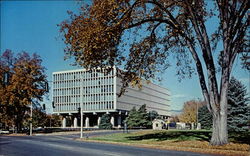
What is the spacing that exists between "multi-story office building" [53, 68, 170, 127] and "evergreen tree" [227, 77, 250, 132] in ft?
200

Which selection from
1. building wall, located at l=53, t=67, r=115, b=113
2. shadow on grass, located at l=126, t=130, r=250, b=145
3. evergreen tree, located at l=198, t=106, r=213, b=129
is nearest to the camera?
shadow on grass, located at l=126, t=130, r=250, b=145

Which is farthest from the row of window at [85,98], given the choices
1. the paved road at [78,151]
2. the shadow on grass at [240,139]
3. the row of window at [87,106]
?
the paved road at [78,151]

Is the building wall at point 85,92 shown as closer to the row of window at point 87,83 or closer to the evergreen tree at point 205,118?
the row of window at point 87,83

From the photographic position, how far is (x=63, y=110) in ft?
353

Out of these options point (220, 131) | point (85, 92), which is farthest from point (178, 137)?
point (85, 92)

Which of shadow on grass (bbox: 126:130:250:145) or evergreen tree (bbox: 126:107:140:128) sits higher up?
shadow on grass (bbox: 126:130:250:145)

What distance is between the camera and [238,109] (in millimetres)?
34812

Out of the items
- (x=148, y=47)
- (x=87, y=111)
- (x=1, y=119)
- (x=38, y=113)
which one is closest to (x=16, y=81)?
(x=38, y=113)

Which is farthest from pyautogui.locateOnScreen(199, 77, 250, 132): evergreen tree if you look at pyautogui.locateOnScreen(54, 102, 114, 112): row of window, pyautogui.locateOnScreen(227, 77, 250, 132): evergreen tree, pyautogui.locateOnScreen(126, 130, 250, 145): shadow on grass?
pyautogui.locateOnScreen(54, 102, 114, 112): row of window

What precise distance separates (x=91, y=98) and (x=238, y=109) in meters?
73.0

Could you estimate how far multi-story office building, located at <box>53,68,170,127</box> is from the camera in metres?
99.1

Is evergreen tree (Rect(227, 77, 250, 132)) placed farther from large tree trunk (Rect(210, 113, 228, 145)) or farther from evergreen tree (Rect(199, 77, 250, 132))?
large tree trunk (Rect(210, 113, 228, 145))

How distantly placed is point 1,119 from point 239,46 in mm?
43312

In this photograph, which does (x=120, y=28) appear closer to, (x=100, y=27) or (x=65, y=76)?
(x=100, y=27)
